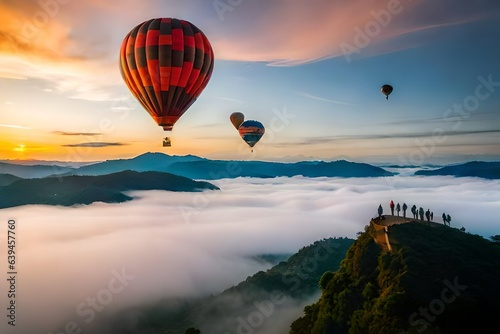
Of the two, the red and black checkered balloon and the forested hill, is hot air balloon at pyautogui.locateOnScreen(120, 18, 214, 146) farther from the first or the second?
the forested hill

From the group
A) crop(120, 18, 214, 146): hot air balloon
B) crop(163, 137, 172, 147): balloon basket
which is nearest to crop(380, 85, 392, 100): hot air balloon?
crop(120, 18, 214, 146): hot air balloon

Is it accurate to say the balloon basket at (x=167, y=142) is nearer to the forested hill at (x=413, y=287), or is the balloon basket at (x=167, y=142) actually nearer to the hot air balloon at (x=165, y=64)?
the hot air balloon at (x=165, y=64)

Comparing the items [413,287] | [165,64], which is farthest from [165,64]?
[413,287]

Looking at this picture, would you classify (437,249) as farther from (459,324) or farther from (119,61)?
(119,61)

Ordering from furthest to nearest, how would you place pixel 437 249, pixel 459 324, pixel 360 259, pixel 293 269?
pixel 293 269 → pixel 360 259 → pixel 437 249 → pixel 459 324

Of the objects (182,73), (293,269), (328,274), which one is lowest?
(293,269)

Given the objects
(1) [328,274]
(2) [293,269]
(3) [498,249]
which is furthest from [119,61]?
(2) [293,269]
